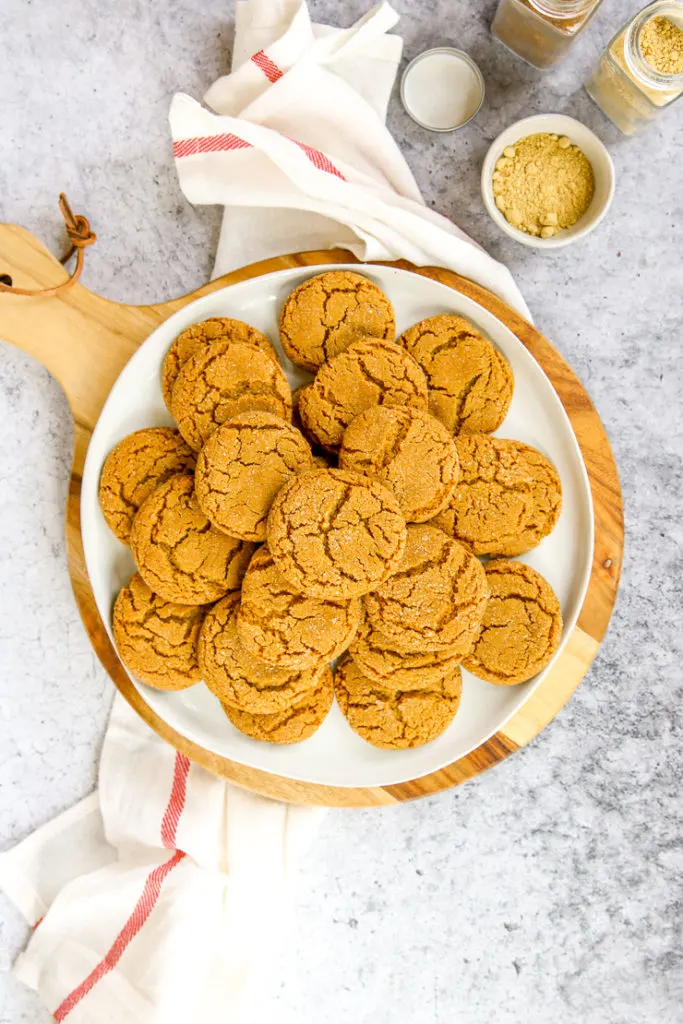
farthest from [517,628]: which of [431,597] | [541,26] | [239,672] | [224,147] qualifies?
[541,26]

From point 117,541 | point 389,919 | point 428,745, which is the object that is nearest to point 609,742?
point 428,745

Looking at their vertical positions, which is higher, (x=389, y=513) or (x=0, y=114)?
(x=0, y=114)

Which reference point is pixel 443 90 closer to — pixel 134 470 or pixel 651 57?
pixel 651 57

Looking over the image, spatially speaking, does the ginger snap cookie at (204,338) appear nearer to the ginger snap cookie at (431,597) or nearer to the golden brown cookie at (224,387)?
the golden brown cookie at (224,387)

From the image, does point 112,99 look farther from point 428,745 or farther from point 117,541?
point 428,745

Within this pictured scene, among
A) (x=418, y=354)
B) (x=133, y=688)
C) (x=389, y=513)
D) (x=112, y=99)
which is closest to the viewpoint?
(x=389, y=513)

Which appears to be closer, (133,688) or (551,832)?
(133,688)

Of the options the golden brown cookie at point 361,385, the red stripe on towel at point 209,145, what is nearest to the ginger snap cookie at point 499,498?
the golden brown cookie at point 361,385
